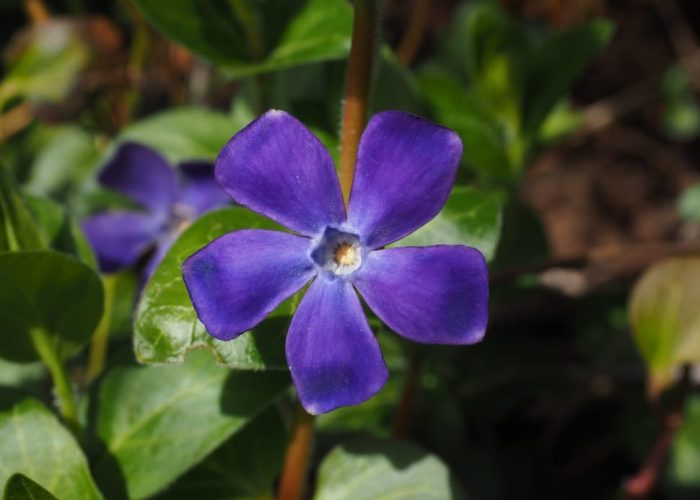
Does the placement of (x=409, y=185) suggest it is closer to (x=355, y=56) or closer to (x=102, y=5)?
(x=355, y=56)

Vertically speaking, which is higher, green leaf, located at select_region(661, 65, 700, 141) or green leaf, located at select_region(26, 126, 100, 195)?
green leaf, located at select_region(661, 65, 700, 141)

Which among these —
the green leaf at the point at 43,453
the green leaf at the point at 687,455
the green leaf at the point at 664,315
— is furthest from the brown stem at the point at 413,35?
the green leaf at the point at 43,453

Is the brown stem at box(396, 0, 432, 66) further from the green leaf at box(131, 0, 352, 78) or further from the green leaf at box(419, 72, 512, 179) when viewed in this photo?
the green leaf at box(131, 0, 352, 78)

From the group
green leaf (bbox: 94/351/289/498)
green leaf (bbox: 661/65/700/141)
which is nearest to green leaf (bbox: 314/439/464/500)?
green leaf (bbox: 94/351/289/498)

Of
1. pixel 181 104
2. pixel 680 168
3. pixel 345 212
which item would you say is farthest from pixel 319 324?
pixel 680 168

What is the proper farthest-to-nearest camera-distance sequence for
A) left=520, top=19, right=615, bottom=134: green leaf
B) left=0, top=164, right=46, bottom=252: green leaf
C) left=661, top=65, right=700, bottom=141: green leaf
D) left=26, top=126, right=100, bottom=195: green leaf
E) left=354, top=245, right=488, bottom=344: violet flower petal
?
left=661, top=65, right=700, bottom=141: green leaf, left=26, top=126, right=100, bottom=195: green leaf, left=520, top=19, right=615, bottom=134: green leaf, left=0, top=164, right=46, bottom=252: green leaf, left=354, top=245, right=488, bottom=344: violet flower petal
